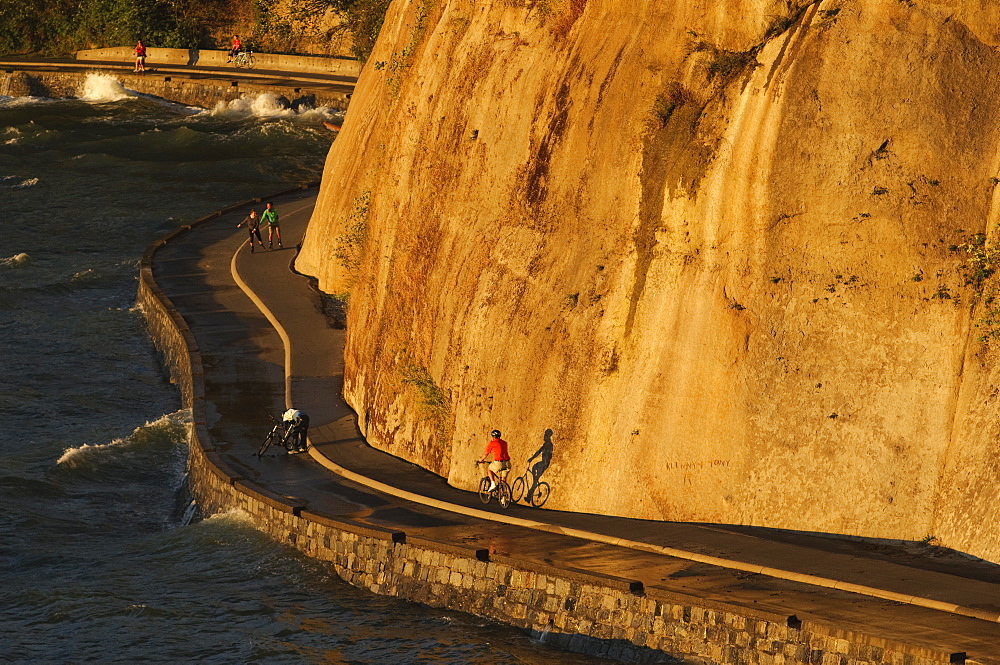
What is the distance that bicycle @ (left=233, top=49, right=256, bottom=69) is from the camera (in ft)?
252

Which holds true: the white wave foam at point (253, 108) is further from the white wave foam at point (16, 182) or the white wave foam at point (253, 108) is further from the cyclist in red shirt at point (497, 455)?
the cyclist in red shirt at point (497, 455)

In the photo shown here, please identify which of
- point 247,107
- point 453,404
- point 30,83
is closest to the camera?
point 453,404

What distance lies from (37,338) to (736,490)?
28.4m

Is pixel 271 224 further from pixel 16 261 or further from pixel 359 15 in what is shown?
pixel 359 15

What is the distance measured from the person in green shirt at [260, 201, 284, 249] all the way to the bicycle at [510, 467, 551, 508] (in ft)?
78.9

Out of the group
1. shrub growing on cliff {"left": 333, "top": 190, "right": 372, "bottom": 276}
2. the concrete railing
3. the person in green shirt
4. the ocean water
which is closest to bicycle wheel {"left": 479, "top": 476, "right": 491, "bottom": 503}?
the ocean water

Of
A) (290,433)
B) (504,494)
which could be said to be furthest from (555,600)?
(290,433)

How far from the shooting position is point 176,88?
243 ft

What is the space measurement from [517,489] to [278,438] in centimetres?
697

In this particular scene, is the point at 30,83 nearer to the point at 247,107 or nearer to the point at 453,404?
the point at 247,107

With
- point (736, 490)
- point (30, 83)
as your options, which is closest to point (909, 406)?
point (736, 490)

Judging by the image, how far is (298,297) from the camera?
43531mm

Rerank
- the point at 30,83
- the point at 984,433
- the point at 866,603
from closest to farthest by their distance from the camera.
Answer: the point at 866,603
the point at 984,433
the point at 30,83

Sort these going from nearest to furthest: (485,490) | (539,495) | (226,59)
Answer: (539,495) < (485,490) < (226,59)
